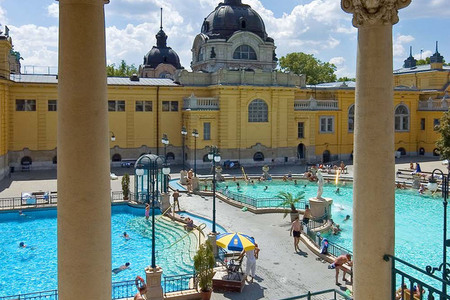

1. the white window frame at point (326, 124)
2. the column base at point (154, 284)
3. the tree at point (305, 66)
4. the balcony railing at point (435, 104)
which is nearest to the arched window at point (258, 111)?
the white window frame at point (326, 124)

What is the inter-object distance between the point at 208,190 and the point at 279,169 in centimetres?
1193

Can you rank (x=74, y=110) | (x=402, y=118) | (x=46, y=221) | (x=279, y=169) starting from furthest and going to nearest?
(x=402, y=118)
(x=279, y=169)
(x=46, y=221)
(x=74, y=110)

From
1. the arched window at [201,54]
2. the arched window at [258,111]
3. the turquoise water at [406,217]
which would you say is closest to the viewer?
the turquoise water at [406,217]

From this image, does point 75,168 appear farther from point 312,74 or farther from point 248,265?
point 312,74

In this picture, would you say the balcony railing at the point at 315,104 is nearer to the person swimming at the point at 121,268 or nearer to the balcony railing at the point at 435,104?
the balcony railing at the point at 435,104

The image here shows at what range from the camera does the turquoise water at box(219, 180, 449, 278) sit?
1827 centimetres

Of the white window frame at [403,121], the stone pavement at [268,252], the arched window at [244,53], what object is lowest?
the stone pavement at [268,252]

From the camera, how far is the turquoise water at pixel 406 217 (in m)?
18.3

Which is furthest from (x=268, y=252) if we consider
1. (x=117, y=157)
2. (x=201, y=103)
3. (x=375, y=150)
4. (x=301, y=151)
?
(x=301, y=151)

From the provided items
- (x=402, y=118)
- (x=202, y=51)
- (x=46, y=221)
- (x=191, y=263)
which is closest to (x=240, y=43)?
A: (x=202, y=51)

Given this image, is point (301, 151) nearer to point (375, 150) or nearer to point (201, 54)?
point (201, 54)

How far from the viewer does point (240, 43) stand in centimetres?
4662

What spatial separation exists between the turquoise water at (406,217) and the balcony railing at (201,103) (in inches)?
366

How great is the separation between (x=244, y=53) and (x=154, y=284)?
37.2 m
